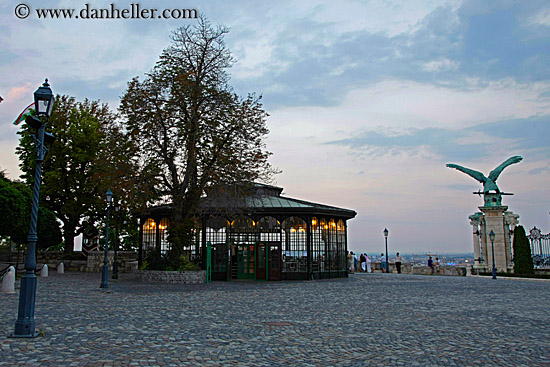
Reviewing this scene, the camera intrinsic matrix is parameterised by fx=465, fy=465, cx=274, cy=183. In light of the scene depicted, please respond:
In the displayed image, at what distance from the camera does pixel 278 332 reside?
942 centimetres

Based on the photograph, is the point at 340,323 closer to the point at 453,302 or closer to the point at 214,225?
the point at 453,302

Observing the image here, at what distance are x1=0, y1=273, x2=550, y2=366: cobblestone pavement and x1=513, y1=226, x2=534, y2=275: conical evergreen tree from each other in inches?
660

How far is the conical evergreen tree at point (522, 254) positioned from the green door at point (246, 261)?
703 inches

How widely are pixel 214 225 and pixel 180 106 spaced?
7361mm

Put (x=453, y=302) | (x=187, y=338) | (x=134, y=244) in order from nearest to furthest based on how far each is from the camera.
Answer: (x=187, y=338) → (x=453, y=302) → (x=134, y=244)

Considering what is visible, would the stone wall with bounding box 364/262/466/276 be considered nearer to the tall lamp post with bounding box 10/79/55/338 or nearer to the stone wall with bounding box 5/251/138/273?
the stone wall with bounding box 5/251/138/273

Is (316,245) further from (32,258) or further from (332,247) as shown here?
(32,258)

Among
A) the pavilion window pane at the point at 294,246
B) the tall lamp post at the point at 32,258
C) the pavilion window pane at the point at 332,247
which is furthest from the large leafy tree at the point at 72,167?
the tall lamp post at the point at 32,258

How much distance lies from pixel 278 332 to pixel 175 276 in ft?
51.7

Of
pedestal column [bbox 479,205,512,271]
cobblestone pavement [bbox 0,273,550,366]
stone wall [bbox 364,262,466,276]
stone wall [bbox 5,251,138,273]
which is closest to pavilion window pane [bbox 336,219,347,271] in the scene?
pedestal column [bbox 479,205,512,271]

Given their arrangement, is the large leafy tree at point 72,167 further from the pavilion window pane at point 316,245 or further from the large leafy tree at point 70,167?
the pavilion window pane at point 316,245

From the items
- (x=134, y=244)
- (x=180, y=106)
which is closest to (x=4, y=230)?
(x=180, y=106)

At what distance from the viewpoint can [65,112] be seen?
38.2 meters

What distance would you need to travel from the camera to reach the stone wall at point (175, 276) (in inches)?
949
